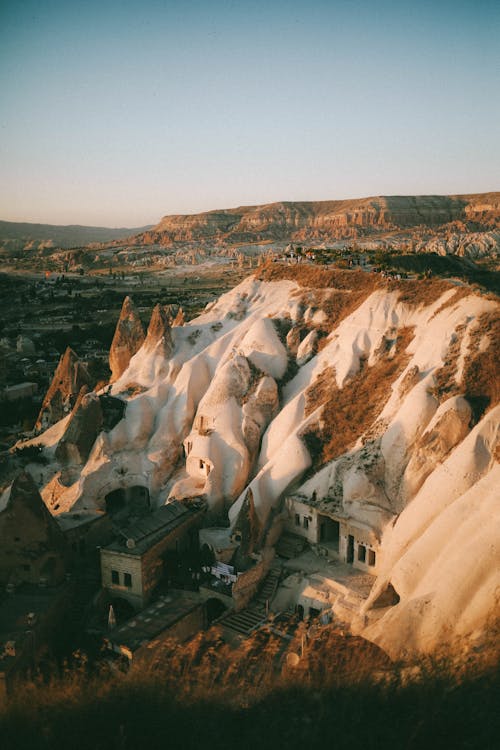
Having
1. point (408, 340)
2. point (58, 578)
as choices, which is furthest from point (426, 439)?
point (58, 578)

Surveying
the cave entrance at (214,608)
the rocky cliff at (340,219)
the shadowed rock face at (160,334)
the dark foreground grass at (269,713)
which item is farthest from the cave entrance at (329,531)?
the rocky cliff at (340,219)

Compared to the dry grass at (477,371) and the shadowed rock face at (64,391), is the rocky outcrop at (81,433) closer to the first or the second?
the shadowed rock face at (64,391)

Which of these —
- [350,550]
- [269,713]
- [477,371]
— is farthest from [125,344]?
[269,713]

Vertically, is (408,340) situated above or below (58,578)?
above

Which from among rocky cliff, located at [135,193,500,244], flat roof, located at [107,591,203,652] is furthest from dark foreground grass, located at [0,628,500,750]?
rocky cliff, located at [135,193,500,244]

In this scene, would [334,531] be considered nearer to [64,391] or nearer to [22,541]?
[22,541]

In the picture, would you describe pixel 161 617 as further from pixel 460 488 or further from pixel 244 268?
pixel 244 268
